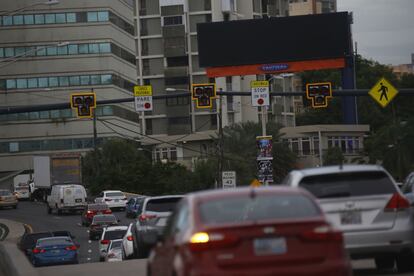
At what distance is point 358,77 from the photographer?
12750 cm

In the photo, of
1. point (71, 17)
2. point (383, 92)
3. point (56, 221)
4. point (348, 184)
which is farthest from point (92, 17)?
point (348, 184)

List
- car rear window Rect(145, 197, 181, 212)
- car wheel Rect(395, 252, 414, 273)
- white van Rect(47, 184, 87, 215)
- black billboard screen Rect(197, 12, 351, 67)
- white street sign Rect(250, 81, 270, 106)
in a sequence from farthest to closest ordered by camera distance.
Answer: white van Rect(47, 184, 87, 215), black billboard screen Rect(197, 12, 351, 67), white street sign Rect(250, 81, 270, 106), car rear window Rect(145, 197, 181, 212), car wheel Rect(395, 252, 414, 273)

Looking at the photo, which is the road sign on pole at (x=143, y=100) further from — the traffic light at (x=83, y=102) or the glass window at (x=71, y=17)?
the glass window at (x=71, y=17)

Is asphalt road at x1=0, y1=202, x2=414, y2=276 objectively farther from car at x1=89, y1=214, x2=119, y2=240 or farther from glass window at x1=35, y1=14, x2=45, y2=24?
glass window at x1=35, y1=14, x2=45, y2=24

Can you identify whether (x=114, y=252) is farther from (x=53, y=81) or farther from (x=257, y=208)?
(x=53, y=81)

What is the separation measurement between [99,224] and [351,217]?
1652 inches

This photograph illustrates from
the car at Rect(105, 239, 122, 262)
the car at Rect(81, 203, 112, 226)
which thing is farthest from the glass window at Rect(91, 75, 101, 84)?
the car at Rect(105, 239, 122, 262)

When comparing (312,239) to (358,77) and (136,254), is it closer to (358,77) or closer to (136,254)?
(136,254)

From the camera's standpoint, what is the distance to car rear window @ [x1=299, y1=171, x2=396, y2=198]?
50.3 ft

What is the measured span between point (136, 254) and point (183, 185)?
5607 cm

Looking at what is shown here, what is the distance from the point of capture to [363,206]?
15.4 m

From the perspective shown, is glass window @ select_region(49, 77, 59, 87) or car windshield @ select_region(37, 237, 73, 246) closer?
car windshield @ select_region(37, 237, 73, 246)

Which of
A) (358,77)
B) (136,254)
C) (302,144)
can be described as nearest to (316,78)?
(358,77)

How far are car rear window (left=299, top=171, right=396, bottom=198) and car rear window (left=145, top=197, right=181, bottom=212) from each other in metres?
9.09
